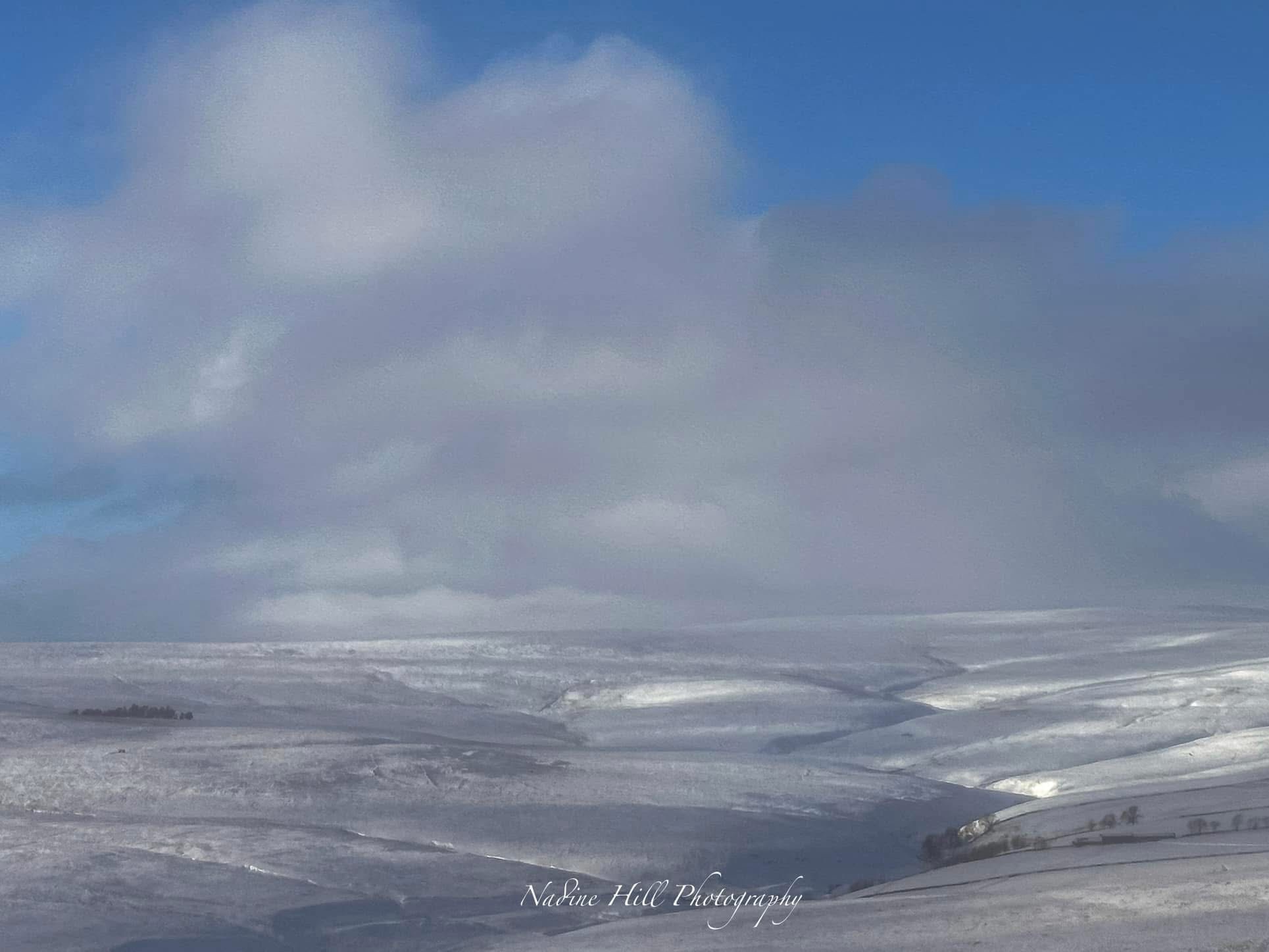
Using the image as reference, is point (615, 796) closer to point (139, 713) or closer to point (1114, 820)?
point (1114, 820)

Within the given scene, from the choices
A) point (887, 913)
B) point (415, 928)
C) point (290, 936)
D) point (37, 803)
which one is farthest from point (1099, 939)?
point (37, 803)

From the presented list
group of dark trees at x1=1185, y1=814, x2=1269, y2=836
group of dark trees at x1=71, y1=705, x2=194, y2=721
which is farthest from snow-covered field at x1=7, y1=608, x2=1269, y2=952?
group of dark trees at x1=71, y1=705, x2=194, y2=721

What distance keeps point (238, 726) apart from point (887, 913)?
462 inches

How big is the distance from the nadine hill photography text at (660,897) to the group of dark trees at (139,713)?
9.91 m

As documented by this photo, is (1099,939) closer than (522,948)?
Yes

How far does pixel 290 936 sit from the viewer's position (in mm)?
10711

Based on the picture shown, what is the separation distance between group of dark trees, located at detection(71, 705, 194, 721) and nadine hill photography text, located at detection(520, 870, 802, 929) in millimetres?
9905

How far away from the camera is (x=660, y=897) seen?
12078 millimetres

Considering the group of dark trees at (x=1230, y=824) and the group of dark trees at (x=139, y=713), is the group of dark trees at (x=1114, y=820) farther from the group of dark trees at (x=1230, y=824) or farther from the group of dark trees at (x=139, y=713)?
the group of dark trees at (x=139, y=713)

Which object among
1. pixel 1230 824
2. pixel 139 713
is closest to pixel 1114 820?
pixel 1230 824

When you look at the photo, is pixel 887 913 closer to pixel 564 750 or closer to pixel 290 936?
pixel 290 936

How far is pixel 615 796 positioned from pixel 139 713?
8656 millimetres

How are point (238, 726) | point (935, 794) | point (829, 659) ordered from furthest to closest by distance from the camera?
point (829, 659), point (238, 726), point (935, 794)

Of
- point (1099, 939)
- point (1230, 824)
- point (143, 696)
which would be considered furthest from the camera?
point (143, 696)
